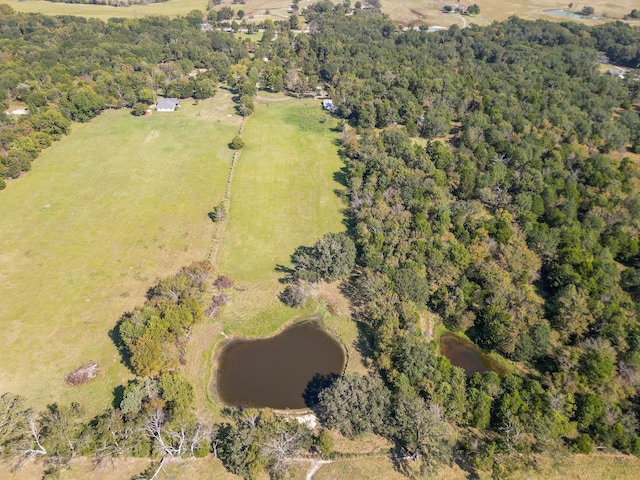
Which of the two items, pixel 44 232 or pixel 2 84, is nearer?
pixel 44 232

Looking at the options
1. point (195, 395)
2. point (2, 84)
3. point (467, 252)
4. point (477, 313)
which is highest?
point (2, 84)

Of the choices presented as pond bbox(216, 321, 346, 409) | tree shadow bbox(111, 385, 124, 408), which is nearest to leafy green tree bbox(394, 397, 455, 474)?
pond bbox(216, 321, 346, 409)

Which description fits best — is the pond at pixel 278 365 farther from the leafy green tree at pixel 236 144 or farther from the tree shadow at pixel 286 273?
the leafy green tree at pixel 236 144

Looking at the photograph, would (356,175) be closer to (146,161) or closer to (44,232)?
(146,161)

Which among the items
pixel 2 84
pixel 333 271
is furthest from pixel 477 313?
pixel 2 84

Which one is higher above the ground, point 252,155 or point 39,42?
point 39,42

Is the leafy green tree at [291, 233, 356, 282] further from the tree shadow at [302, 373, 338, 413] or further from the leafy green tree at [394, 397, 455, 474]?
the leafy green tree at [394, 397, 455, 474]
